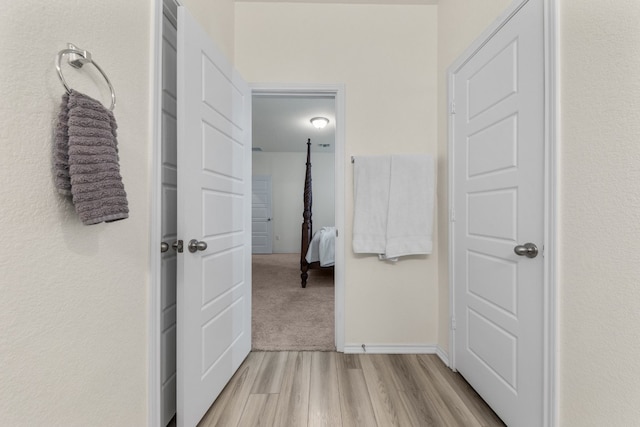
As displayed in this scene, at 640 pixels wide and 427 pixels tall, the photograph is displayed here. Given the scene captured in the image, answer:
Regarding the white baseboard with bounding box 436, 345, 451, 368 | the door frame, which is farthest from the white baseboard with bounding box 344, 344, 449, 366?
the door frame

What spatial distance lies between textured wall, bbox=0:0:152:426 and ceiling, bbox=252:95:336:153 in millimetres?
2545

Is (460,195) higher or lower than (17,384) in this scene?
higher

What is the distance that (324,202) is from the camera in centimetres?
729

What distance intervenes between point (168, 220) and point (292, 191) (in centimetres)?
595

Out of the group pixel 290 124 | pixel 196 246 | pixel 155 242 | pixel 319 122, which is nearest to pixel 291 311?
pixel 196 246

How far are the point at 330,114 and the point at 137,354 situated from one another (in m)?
4.10

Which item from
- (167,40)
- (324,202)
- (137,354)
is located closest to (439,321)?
(137,354)

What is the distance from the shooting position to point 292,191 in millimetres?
7379

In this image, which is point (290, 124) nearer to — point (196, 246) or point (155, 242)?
point (196, 246)

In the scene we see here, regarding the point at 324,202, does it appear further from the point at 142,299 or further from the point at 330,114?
the point at 142,299

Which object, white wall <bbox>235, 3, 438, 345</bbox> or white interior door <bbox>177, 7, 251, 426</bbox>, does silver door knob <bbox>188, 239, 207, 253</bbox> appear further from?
white wall <bbox>235, 3, 438, 345</bbox>

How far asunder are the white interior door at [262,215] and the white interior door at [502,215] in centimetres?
578

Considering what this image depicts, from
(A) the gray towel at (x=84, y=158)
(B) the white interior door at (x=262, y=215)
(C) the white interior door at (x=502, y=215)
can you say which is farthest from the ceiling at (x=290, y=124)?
(A) the gray towel at (x=84, y=158)
